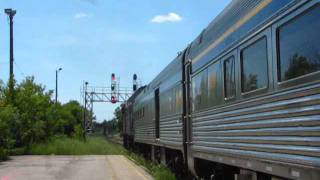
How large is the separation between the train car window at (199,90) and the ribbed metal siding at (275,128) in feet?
4.40

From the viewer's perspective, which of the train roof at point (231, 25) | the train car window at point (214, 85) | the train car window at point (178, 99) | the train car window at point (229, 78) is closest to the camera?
the train roof at point (231, 25)

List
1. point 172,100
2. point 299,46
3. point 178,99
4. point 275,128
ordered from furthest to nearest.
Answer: point 172,100
point 178,99
point 275,128
point 299,46

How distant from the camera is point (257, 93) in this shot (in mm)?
7957

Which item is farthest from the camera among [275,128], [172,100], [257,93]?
[172,100]

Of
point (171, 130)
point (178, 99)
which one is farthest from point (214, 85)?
point (171, 130)

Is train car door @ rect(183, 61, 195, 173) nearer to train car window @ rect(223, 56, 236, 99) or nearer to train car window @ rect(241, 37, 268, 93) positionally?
train car window @ rect(223, 56, 236, 99)

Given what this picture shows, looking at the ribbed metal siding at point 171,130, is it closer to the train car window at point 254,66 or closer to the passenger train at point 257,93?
the passenger train at point 257,93

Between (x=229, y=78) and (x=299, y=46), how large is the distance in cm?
324

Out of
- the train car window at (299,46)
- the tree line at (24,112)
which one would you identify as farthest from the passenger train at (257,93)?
the tree line at (24,112)

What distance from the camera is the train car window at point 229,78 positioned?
945cm

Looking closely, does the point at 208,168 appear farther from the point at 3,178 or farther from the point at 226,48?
the point at 3,178

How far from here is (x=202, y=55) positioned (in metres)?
12.4

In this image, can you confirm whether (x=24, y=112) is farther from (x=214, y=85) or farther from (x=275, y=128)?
(x=275, y=128)

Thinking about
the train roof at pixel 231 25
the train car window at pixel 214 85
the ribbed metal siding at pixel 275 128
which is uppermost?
the train roof at pixel 231 25
